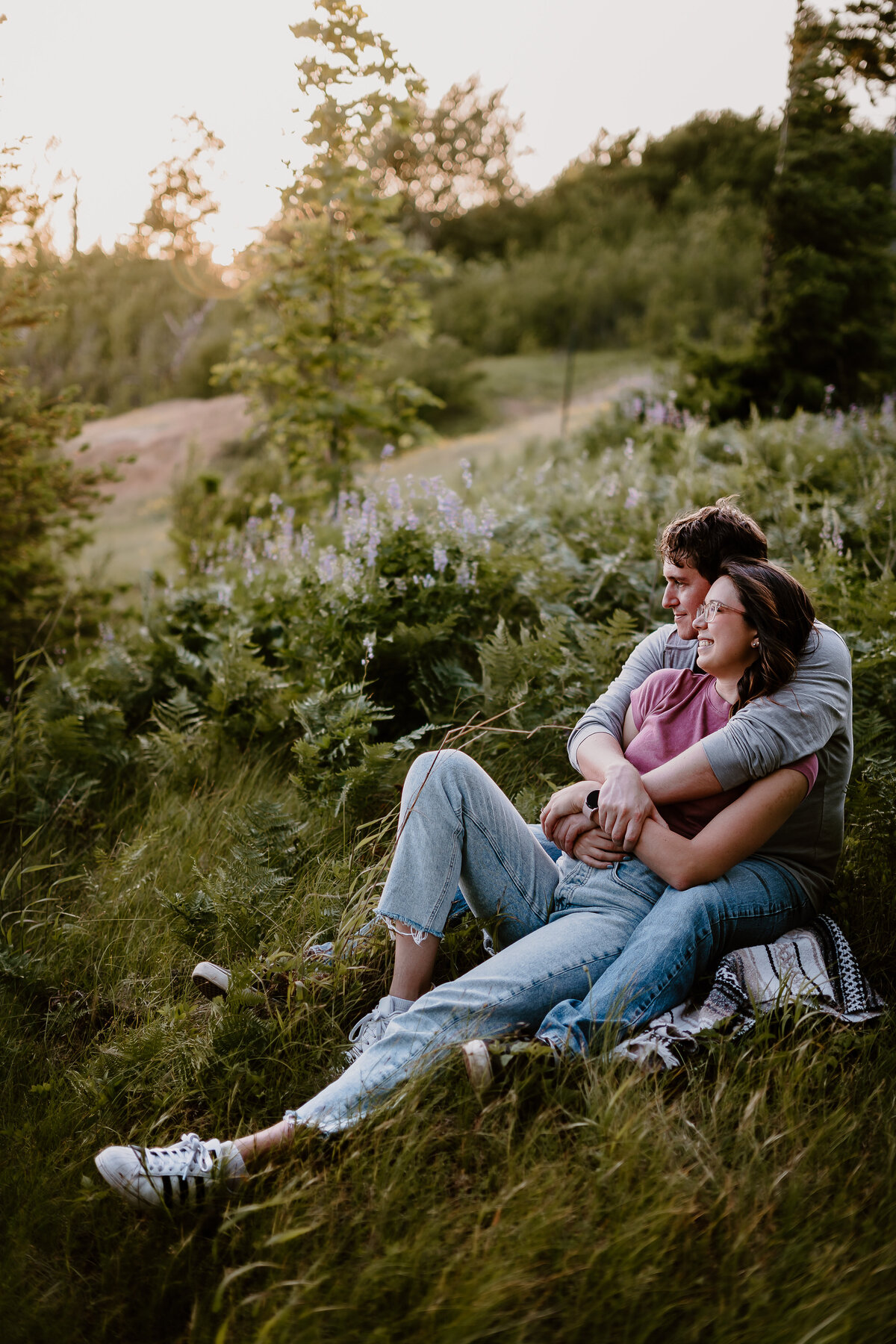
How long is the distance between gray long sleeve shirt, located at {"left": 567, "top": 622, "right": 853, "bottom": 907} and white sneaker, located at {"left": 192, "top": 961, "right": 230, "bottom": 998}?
1.40 metres

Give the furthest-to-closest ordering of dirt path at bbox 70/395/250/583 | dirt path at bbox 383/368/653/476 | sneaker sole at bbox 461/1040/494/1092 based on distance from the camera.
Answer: dirt path at bbox 70/395/250/583 < dirt path at bbox 383/368/653/476 < sneaker sole at bbox 461/1040/494/1092

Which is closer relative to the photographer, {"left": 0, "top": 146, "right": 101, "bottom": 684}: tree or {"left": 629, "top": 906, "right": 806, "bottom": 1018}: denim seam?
{"left": 629, "top": 906, "right": 806, "bottom": 1018}: denim seam

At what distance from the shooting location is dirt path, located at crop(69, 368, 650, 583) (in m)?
13.6

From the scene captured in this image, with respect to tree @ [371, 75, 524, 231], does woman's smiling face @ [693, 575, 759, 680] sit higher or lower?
lower

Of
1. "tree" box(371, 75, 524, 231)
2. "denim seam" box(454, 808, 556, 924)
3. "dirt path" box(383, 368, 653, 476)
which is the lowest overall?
"denim seam" box(454, 808, 556, 924)

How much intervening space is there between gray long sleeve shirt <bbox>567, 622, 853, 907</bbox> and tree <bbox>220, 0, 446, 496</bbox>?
445 cm

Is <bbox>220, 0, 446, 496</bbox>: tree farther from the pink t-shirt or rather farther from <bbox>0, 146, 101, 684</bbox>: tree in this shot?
the pink t-shirt

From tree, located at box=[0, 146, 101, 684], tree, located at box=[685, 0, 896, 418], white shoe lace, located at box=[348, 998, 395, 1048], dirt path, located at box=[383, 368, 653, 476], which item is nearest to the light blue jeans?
white shoe lace, located at box=[348, 998, 395, 1048]

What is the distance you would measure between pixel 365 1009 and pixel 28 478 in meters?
3.99

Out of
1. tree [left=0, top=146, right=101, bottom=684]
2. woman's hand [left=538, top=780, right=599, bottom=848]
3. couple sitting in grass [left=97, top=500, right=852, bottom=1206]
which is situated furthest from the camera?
tree [left=0, top=146, right=101, bottom=684]

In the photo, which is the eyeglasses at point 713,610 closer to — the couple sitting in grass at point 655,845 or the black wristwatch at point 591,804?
the couple sitting in grass at point 655,845

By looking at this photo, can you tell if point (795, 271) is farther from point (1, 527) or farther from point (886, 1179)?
point (886, 1179)

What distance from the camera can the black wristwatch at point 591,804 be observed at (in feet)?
7.88

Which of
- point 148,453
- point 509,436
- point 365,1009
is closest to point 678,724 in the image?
point 365,1009
